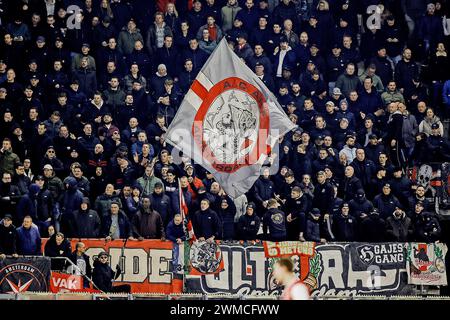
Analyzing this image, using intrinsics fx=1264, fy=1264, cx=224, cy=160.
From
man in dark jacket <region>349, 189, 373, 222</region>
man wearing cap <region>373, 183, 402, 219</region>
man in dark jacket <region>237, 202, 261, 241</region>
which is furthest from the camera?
man wearing cap <region>373, 183, 402, 219</region>

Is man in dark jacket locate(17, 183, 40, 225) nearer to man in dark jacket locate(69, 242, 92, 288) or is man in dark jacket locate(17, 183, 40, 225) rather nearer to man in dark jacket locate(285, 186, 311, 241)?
man in dark jacket locate(69, 242, 92, 288)

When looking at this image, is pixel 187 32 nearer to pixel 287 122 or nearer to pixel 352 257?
pixel 287 122

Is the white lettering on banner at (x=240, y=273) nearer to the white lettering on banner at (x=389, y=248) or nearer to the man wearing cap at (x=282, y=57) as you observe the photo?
the white lettering on banner at (x=389, y=248)

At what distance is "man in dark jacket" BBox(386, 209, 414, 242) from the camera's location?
68.8ft

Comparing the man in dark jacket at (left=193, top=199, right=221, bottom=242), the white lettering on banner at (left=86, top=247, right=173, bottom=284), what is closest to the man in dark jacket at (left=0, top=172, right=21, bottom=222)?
the white lettering on banner at (left=86, top=247, right=173, bottom=284)

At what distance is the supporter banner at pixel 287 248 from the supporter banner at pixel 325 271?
3 centimetres

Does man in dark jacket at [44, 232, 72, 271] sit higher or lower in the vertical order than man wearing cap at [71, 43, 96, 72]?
lower

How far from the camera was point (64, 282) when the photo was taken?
63.2 ft

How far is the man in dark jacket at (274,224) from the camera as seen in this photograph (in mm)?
20625

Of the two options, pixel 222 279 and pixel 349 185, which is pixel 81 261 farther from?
pixel 349 185

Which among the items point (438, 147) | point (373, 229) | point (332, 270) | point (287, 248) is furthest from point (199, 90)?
point (438, 147)

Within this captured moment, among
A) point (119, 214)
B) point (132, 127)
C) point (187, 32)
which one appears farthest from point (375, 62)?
point (119, 214)

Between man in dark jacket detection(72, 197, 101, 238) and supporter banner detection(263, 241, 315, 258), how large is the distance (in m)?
2.75

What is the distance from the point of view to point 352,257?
66.9ft
